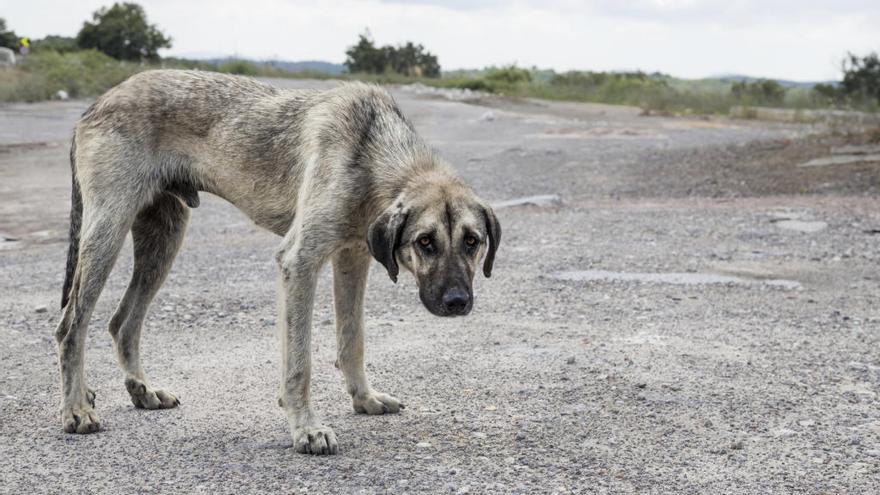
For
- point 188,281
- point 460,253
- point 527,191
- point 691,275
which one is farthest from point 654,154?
point 460,253

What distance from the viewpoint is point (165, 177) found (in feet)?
19.1

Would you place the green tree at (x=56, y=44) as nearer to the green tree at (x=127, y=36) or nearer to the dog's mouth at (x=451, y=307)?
the green tree at (x=127, y=36)

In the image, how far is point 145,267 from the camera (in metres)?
6.12

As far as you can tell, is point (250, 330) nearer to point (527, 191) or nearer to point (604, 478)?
point (604, 478)

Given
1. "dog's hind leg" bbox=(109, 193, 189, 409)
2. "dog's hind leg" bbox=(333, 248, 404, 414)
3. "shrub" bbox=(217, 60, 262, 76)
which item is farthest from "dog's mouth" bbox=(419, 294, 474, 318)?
"shrub" bbox=(217, 60, 262, 76)

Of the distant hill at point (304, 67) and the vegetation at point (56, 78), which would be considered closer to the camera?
the vegetation at point (56, 78)

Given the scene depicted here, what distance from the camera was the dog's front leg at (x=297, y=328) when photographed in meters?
5.18

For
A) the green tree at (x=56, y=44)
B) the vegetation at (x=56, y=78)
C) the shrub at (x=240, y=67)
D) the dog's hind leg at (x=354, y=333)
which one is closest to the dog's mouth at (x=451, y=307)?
the dog's hind leg at (x=354, y=333)

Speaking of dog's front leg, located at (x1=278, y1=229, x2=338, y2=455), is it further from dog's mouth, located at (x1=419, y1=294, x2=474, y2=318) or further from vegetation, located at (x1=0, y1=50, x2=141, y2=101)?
vegetation, located at (x1=0, y1=50, x2=141, y2=101)

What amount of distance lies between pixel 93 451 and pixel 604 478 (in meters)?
2.45

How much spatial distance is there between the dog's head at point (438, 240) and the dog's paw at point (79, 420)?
5.79 ft

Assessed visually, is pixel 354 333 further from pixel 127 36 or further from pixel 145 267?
pixel 127 36

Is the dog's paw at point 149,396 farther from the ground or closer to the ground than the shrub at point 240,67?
closer to the ground

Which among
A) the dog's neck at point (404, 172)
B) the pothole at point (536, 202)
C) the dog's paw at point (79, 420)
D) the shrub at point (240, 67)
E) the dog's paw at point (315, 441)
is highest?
the shrub at point (240, 67)
